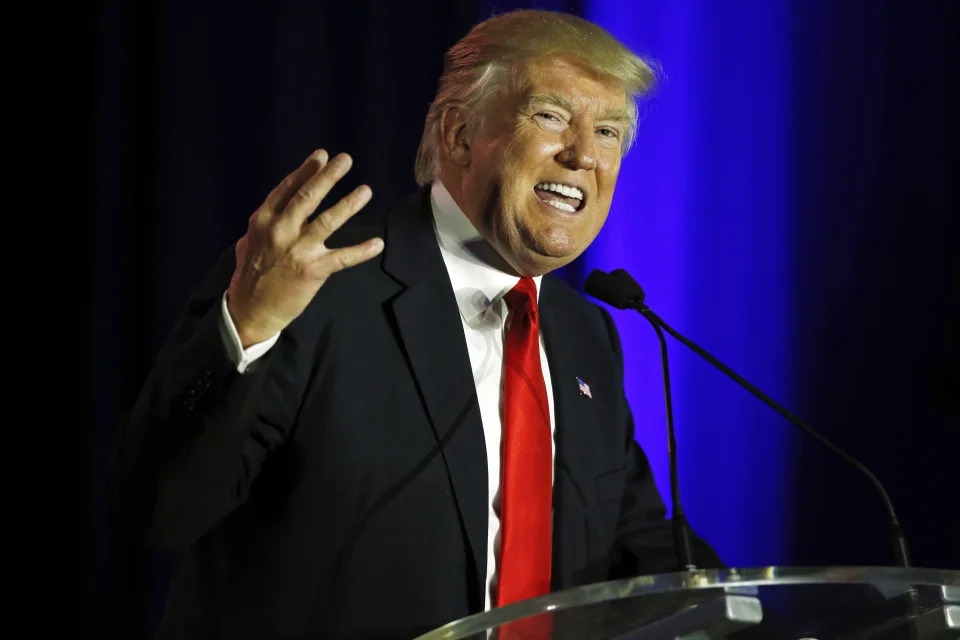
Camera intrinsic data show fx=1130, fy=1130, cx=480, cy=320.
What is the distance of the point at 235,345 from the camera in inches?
51.5

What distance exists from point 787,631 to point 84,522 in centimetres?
161

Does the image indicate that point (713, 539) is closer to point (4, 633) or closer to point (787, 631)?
point (4, 633)

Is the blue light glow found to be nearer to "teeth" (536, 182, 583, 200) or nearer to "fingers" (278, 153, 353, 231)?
"teeth" (536, 182, 583, 200)

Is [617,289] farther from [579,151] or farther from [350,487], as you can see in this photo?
[350,487]

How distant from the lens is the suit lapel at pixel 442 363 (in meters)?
1.58

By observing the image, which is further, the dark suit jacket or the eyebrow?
the eyebrow

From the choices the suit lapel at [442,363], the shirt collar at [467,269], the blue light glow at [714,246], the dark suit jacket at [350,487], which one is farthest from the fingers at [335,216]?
the blue light glow at [714,246]

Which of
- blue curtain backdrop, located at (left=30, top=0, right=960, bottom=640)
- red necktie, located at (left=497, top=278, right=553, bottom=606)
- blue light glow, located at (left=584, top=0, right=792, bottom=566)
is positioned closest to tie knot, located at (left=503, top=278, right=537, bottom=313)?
red necktie, located at (left=497, top=278, right=553, bottom=606)

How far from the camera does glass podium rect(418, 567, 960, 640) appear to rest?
1038mm

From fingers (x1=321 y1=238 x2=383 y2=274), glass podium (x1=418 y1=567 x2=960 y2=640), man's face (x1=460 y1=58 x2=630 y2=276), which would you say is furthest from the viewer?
man's face (x1=460 y1=58 x2=630 y2=276)

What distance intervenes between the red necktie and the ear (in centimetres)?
24

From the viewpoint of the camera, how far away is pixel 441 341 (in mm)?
1658

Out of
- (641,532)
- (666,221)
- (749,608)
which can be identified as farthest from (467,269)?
(666,221)

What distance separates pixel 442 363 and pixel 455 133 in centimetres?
42
